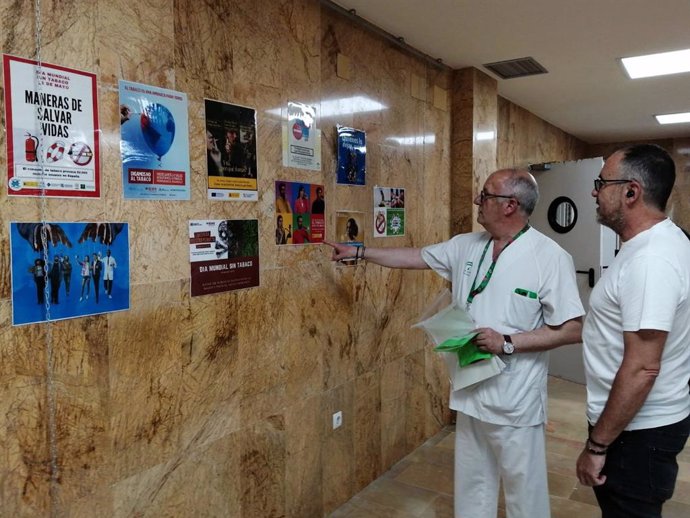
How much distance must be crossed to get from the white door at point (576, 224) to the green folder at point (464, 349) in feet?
10.5

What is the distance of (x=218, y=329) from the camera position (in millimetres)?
2088

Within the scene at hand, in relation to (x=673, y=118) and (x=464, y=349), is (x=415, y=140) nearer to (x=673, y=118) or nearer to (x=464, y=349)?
(x=464, y=349)

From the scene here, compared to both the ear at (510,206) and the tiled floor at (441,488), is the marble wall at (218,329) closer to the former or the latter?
the tiled floor at (441,488)

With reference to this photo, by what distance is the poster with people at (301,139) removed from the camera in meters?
2.38

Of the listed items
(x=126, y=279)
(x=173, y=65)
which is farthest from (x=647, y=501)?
(x=173, y=65)

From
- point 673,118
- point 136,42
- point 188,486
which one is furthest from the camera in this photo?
point 673,118

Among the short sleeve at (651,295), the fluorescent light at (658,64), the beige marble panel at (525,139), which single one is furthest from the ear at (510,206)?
the beige marble panel at (525,139)

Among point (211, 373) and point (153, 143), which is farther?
point (211, 373)

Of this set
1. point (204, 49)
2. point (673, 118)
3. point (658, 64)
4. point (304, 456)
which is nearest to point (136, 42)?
point (204, 49)

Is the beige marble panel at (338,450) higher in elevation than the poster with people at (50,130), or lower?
lower

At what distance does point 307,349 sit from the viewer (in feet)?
8.35

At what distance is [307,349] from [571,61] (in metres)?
2.72

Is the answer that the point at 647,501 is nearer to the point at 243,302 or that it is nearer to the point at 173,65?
the point at 243,302

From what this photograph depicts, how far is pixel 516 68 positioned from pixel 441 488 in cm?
290
